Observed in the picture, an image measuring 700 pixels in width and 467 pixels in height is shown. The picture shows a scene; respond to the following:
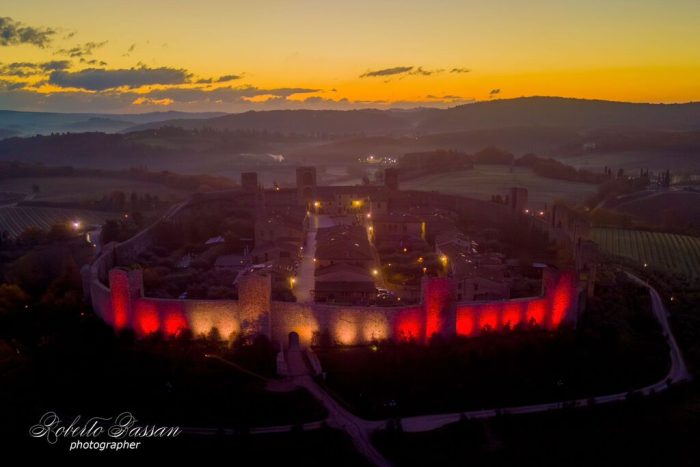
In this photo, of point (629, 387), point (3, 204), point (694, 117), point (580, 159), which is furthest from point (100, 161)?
point (694, 117)

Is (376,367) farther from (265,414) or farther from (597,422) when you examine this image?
(597,422)

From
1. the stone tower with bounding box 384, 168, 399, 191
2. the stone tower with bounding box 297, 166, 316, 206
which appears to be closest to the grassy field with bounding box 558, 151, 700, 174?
the stone tower with bounding box 384, 168, 399, 191

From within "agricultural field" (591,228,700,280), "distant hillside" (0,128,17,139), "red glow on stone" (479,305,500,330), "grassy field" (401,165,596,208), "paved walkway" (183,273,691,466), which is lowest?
"agricultural field" (591,228,700,280)

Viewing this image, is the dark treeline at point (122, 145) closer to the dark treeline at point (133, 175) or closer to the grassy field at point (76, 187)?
the dark treeline at point (133, 175)

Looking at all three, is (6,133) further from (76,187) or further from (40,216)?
(40,216)

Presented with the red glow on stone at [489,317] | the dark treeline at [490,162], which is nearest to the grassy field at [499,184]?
the dark treeline at [490,162]

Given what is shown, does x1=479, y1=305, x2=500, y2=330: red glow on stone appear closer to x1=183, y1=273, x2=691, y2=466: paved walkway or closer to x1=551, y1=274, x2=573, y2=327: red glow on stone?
x1=551, y1=274, x2=573, y2=327: red glow on stone
